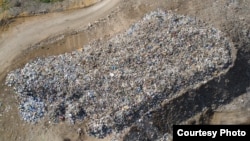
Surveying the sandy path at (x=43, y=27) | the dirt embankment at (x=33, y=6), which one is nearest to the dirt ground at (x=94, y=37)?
the sandy path at (x=43, y=27)

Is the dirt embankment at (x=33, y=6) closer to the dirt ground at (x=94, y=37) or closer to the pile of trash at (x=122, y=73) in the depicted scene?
the dirt ground at (x=94, y=37)

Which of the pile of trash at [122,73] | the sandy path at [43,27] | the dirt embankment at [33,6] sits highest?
the dirt embankment at [33,6]

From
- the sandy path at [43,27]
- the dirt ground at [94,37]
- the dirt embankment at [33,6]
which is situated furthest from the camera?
the dirt embankment at [33,6]

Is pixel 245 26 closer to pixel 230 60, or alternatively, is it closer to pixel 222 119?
pixel 230 60

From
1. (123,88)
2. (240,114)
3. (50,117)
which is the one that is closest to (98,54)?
(123,88)

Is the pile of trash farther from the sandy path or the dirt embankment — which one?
the dirt embankment

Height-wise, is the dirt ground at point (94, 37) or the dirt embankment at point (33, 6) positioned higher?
the dirt embankment at point (33, 6)

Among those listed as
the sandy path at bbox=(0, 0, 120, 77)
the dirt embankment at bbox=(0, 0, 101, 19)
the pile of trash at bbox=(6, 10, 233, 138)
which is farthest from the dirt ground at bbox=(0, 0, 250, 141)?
the pile of trash at bbox=(6, 10, 233, 138)
